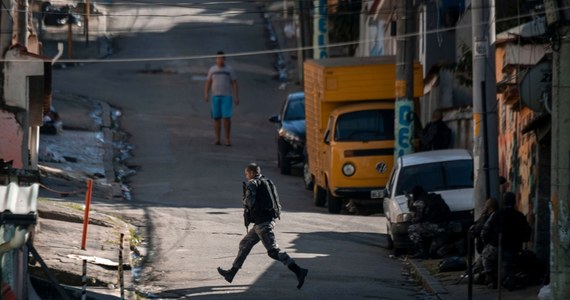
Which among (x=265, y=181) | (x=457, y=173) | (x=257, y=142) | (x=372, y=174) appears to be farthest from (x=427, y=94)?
(x=265, y=181)

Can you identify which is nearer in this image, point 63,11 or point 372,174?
point 372,174

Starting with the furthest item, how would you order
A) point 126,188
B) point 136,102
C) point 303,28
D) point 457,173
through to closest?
point 303,28, point 136,102, point 126,188, point 457,173

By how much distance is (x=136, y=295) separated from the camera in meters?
15.6

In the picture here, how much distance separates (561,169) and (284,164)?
1641 centimetres

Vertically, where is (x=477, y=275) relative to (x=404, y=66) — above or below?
below

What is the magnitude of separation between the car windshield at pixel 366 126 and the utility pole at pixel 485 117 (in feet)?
23.8

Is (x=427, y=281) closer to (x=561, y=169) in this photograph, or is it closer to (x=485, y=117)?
(x=485, y=117)

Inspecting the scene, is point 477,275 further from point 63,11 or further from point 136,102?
point 63,11

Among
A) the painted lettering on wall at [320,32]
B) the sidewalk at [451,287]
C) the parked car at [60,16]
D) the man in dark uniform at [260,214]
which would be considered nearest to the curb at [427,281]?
the sidewalk at [451,287]

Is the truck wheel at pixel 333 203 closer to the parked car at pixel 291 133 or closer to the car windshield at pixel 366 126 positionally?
the car windshield at pixel 366 126

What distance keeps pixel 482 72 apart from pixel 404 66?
6.92 m

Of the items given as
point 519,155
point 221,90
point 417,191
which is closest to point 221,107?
point 221,90

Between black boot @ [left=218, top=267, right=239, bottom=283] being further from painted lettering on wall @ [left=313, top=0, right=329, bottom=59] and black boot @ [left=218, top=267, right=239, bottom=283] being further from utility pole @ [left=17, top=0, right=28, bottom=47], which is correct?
painted lettering on wall @ [left=313, top=0, right=329, bottom=59]

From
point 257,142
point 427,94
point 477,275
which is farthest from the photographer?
point 257,142
